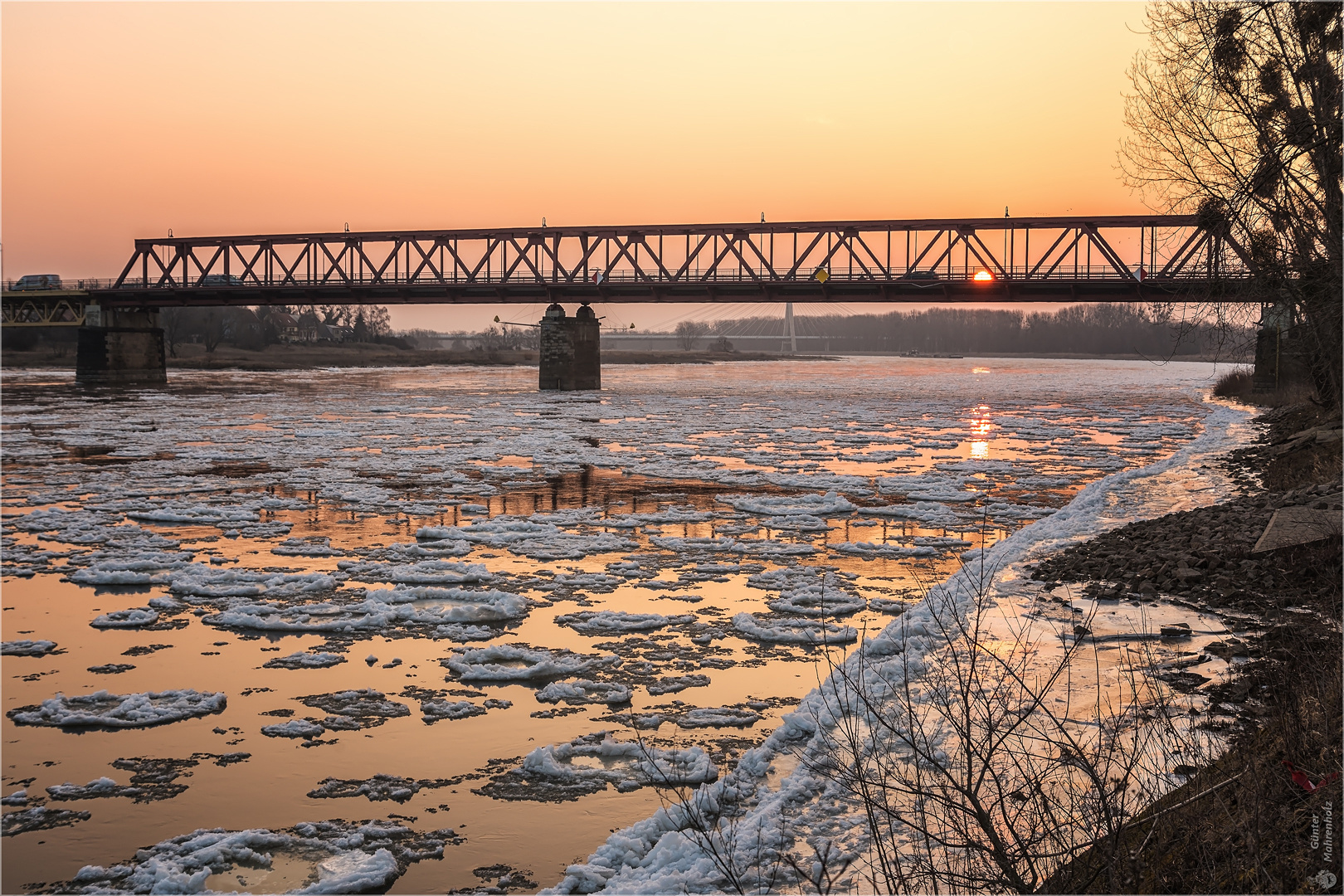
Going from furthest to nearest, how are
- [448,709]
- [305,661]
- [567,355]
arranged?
[567,355] → [305,661] → [448,709]

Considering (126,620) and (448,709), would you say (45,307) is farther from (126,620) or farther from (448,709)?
(448,709)

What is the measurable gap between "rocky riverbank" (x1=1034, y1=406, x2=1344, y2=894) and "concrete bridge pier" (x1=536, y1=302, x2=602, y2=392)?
51656 millimetres

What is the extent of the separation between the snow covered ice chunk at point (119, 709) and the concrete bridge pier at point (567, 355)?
57.3 m

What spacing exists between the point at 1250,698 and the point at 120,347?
78.3m

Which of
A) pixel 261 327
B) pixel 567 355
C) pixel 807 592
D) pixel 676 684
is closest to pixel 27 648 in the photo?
pixel 676 684

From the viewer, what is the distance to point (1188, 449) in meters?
27.7

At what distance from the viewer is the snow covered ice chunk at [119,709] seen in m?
8.07

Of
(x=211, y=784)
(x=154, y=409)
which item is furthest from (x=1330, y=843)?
(x=154, y=409)

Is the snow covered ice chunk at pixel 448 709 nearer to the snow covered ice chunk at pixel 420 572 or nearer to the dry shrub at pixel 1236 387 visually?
the snow covered ice chunk at pixel 420 572

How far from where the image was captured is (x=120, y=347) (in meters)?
73.8

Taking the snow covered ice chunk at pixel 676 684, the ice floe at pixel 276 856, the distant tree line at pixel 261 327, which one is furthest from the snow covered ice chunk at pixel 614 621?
the distant tree line at pixel 261 327

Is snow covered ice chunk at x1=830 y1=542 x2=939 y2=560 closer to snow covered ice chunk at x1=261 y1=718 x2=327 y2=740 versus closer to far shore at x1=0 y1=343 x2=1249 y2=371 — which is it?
snow covered ice chunk at x1=261 y1=718 x2=327 y2=740

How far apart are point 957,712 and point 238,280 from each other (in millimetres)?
81845

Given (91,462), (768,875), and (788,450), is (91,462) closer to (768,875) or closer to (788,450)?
(788,450)
